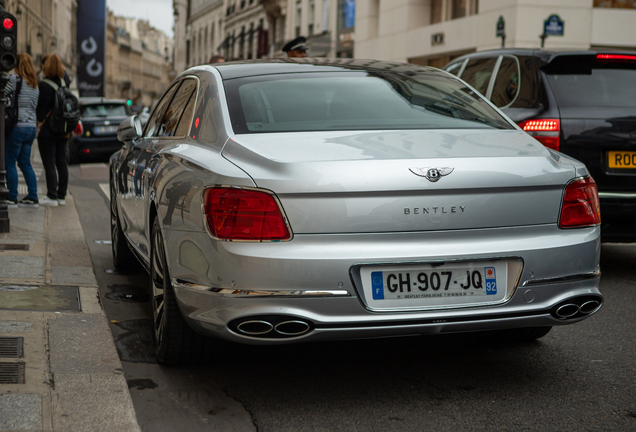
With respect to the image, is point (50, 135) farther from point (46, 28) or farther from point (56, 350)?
point (46, 28)

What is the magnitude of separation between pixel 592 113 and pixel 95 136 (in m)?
14.4

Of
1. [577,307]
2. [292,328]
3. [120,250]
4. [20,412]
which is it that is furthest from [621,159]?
[20,412]

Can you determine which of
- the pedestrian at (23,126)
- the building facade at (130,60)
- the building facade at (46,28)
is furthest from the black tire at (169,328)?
the building facade at (130,60)

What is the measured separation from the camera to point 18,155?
948 centimetres

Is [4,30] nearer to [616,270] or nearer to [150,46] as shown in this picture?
[616,270]

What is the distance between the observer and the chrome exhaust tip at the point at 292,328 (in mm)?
3195

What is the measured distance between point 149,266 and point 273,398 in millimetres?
1221

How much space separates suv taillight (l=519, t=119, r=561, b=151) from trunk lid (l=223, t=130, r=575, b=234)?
247 cm

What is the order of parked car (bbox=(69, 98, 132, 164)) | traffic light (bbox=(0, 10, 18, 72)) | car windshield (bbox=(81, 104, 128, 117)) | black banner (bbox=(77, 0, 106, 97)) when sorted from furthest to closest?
black banner (bbox=(77, 0, 106, 97))
car windshield (bbox=(81, 104, 128, 117))
parked car (bbox=(69, 98, 132, 164))
traffic light (bbox=(0, 10, 18, 72))

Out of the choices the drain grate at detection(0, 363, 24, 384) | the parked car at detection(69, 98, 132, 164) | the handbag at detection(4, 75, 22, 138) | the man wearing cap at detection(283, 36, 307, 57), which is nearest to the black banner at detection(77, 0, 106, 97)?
the parked car at detection(69, 98, 132, 164)

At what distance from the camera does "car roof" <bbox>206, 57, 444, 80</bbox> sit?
169 inches

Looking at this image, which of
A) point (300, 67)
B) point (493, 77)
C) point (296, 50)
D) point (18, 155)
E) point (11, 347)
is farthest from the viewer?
point (18, 155)

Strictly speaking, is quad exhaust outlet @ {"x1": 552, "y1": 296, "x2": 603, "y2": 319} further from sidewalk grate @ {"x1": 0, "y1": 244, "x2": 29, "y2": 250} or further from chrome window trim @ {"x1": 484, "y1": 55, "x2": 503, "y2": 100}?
sidewalk grate @ {"x1": 0, "y1": 244, "x2": 29, "y2": 250}

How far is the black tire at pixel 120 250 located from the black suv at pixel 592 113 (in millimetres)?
3085
